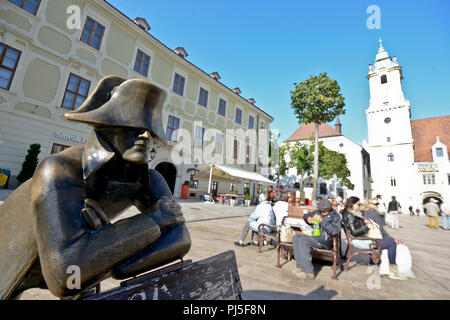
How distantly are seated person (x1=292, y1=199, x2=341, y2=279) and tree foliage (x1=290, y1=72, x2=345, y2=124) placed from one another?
12.4 meters

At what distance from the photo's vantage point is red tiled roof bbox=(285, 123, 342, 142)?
3864 cm

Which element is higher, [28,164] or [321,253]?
[28,164]

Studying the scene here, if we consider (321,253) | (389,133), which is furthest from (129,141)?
(389,133)

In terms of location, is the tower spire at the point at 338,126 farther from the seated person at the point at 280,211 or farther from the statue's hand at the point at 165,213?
the statue's hand at the point at 165,213

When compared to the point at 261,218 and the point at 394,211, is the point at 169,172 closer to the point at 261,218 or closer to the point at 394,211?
the point at 261,218

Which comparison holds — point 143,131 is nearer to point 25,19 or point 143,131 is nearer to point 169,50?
point 25,19

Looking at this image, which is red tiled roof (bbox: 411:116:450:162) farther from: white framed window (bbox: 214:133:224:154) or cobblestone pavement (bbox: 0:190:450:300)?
cobblestone pavement (bbox: 0:190:450:300)

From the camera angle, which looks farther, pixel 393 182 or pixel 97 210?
pixel 393 182

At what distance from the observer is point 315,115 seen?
47.6ft

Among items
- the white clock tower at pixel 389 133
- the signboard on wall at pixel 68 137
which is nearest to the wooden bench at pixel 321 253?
the signboard on wall at pixel 68 137

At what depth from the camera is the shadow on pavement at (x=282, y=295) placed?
249cm

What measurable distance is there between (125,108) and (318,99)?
15.4 metres

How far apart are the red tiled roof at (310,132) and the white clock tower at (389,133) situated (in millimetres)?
6434

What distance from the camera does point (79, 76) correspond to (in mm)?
10641
